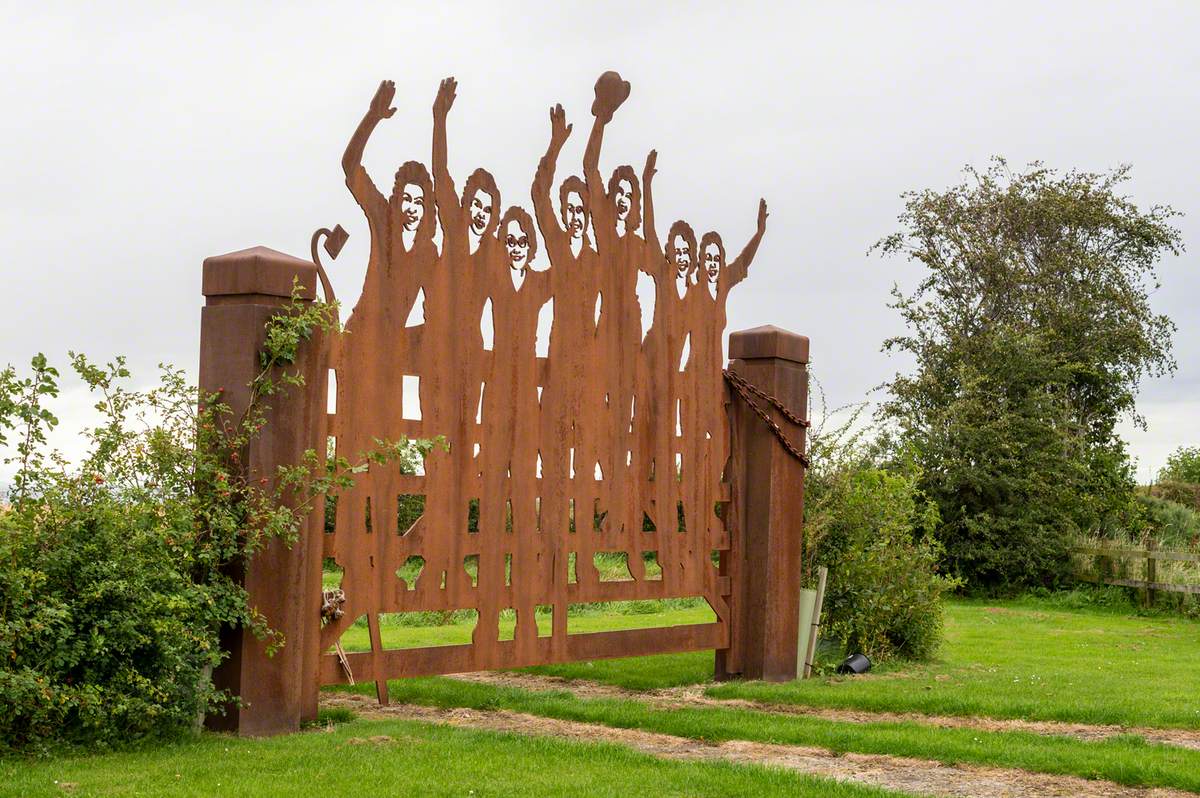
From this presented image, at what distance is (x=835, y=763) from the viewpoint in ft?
23.3

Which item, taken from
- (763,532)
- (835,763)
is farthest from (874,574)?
(835,763)

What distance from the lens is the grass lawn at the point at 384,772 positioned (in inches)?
229

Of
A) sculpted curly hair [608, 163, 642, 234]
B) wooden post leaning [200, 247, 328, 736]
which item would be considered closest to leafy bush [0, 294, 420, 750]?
wooden post leaning [200, 247, 328, 736]

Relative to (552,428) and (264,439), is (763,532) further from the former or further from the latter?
(264,439)

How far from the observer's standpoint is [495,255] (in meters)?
8.44

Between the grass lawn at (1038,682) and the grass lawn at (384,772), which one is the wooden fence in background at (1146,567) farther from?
the grass lawn at (384,772)

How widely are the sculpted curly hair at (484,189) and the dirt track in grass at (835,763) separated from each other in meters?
3.16

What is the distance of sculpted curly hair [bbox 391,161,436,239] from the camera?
25.8 ft

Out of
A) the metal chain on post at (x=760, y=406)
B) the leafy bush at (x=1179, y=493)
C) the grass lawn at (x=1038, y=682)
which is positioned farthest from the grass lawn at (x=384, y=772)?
the leafy bush at (x=1179, y=493)

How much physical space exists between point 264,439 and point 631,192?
12.1ft

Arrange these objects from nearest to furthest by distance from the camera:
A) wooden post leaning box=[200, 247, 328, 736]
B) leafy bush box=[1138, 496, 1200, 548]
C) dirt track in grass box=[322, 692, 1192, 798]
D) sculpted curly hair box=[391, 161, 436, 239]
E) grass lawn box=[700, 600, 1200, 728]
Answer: dirt track in grass box=[322, 692, 1192, 798], wooden post leaning box=[200, 247, 328, 736], sculpted curly hair box=[391, 161, 436, 239], grass lawn box=[700, 600, 1200, 728], leafy bush box=[1138, 496, 1200, 548]

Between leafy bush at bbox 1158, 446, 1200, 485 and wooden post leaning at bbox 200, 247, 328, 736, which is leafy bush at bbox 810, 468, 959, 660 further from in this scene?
leafy bush at bbox 1158, 446, 1200, 485

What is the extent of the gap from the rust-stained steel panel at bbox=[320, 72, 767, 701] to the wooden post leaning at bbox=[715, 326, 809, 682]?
17 centimetres

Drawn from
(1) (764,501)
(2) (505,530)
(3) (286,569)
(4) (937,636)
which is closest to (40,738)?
(3) (286,569)
